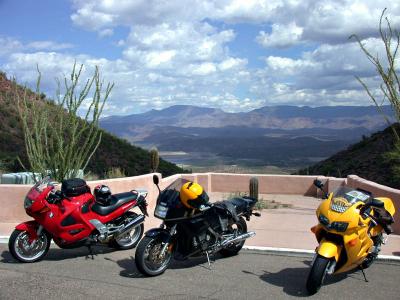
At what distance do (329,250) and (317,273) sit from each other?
11.7 inches

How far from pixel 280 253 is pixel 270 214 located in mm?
4410

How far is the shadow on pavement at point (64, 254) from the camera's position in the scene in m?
7.76

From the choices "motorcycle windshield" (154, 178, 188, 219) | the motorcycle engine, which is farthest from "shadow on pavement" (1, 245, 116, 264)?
the motorcycle engine

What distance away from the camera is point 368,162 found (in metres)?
30.6

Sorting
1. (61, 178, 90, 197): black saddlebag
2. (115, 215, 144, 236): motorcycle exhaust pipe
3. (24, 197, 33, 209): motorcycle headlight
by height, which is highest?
(61, 178, 90, 197): black saddlebag

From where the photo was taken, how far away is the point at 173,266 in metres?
7.42

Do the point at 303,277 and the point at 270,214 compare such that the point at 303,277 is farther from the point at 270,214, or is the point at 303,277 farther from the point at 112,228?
the point at 270,214

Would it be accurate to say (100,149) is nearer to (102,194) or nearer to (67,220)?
(102,194)

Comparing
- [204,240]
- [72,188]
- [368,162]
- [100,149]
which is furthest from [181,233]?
[100,149]

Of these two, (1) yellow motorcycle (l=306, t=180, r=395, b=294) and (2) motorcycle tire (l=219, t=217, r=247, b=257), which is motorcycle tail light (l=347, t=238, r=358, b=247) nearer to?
(1) yellow motorcycle (l=306, t=180, r=395, b=294)

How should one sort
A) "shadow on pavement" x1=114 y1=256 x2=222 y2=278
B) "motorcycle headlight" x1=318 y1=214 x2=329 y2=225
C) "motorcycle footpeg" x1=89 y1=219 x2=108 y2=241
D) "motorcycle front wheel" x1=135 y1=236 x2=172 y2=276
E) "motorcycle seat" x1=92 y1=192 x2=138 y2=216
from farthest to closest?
"motorcycle seat" x1=92 y1=192 x2=138 y2=216
"motorcycle footpeg" x1=89 y1=219 x2=108 y2=241
"shadow on pavement" x1=114 y1=256 x2=222 y2=278
"motorcycle front wheel" x1=135 y1=236 x2=172 y2=276
"motorcycle headlight" x1=318 y1=214 x2=329 y2=225

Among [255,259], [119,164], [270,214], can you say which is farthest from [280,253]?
[119,164]

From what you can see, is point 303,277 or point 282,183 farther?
point 282,183

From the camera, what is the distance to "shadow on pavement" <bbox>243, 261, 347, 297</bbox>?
6.36 meters
